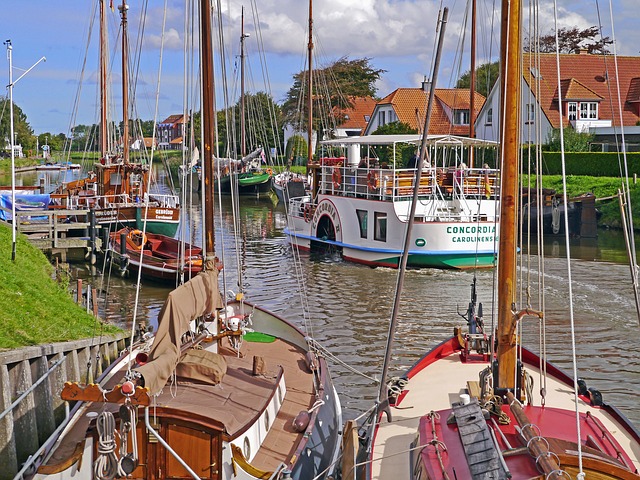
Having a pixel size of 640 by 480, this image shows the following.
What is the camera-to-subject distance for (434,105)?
68.3m

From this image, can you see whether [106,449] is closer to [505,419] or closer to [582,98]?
[505,419]

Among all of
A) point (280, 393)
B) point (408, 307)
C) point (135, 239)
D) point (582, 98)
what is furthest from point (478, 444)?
point (582, 98)

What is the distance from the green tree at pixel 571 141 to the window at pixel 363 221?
73.0 ft

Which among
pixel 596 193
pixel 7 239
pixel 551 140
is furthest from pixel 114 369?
pixel 551 140

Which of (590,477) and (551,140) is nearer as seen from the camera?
(590,477)

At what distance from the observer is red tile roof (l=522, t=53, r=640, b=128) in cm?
5556

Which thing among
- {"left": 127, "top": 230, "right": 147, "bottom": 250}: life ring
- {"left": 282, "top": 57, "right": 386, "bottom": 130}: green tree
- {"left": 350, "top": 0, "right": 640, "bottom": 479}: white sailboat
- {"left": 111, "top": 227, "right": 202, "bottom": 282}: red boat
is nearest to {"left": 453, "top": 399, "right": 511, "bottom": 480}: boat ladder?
{"left": 350, "top": 0, "right": 640, "bottom": 479}: white sailboat

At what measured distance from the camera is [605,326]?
22.0 meters

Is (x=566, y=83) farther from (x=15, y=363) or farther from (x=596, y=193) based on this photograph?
(x=15, y=363)

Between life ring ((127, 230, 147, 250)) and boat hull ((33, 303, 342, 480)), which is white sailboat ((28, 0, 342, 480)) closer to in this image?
boat hull ((33, 303, 342, 480))

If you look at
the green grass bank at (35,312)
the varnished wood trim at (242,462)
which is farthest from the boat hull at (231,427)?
the green grass bank at (35,312)

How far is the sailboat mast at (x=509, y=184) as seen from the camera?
9.66m

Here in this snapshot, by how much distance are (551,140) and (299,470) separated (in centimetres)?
A: 4587

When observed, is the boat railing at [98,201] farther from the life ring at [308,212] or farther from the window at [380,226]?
the window at [380,226]
